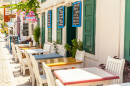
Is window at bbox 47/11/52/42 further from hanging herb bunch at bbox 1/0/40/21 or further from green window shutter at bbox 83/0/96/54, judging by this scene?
green window shutter at bbox 83/0/96/54

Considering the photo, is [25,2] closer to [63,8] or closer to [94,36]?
[63,8]

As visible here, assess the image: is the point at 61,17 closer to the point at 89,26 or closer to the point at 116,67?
the point at 89,26

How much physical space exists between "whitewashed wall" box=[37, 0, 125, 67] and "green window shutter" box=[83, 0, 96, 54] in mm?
207

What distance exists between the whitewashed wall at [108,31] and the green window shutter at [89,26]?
0.21 m

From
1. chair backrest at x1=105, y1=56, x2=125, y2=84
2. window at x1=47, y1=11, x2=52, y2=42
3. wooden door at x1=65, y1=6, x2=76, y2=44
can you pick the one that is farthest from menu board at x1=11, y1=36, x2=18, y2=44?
chair backrest at x1=105, y1=56, x2=125, y2=84

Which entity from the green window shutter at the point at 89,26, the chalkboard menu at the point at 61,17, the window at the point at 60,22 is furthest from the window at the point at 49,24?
the green window shutter at the point at 89,26

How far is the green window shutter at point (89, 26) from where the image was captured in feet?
18.4

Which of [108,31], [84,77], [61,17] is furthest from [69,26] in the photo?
[84,77]

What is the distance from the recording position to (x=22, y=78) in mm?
6840

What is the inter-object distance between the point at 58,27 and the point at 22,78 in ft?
9.50

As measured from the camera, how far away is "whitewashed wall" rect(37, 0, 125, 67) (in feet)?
14.5

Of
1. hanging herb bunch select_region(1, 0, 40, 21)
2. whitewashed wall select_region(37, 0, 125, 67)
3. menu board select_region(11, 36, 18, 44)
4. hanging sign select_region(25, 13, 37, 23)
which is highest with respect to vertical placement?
hanging herb bunch select_region(1, 0, 40, 21)

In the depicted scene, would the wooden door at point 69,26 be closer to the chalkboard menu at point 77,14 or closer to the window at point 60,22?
the window at point 60,22

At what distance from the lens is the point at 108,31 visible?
4.90 meters
